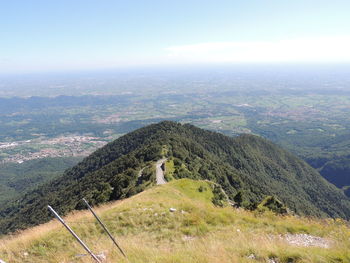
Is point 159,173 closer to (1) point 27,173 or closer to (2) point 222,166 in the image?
(2) point 222,166

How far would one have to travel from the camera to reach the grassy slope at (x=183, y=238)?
631 cm

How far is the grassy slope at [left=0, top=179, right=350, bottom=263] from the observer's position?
6312 millimetres

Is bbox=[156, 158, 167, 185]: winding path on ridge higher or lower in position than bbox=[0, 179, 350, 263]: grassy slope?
lower

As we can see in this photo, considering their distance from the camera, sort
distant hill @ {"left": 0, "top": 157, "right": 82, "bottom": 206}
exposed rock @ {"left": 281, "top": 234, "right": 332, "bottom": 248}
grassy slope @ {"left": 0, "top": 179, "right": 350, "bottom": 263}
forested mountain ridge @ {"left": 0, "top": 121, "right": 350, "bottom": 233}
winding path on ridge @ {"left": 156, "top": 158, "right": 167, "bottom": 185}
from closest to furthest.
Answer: grassy slope @ {"left": 0, "top": 179, "right": 350, "bottom": 263}
exposed rock @ {"left": 281, "top": 234, "right": 332, "bottom": 248}
winding path on ridge @ {"left": 156, "top": 158, "right": 167, "bottom": 185}
forested mountain ridge @ {"left": 0, "top": 121, "right": 350, "bottom": 233}
distant hill @ {"left": 0, "top": 157, "right": 82, "bottom": 206}

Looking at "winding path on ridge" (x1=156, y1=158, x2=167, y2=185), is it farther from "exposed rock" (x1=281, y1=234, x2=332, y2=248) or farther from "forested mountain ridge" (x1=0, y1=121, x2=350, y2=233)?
"exposed rock" (x1=281, y1=234, x2=332, y2=248)

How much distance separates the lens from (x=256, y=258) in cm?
641

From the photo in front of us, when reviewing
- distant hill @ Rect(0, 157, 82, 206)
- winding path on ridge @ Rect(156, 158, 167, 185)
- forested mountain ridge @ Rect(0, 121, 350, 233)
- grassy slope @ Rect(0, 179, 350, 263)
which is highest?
grassy slope @ Rect(0, 179, 350, 263)

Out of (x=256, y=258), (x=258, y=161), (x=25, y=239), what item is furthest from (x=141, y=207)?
(x=258, y=161)

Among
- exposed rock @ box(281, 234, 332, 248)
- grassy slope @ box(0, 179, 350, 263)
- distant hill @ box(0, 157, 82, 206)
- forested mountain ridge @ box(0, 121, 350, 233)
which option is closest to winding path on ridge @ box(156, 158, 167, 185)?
forested mountain ridge @ box(0, 121, 350, 233)

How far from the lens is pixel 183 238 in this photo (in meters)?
9.58

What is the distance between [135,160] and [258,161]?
235 feet

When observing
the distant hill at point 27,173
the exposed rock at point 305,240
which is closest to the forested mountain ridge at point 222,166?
the distant hill at point 27,173

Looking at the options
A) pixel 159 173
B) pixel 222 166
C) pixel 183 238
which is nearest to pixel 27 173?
pixel 222 166

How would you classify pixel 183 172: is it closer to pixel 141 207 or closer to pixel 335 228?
pixel 141 207
